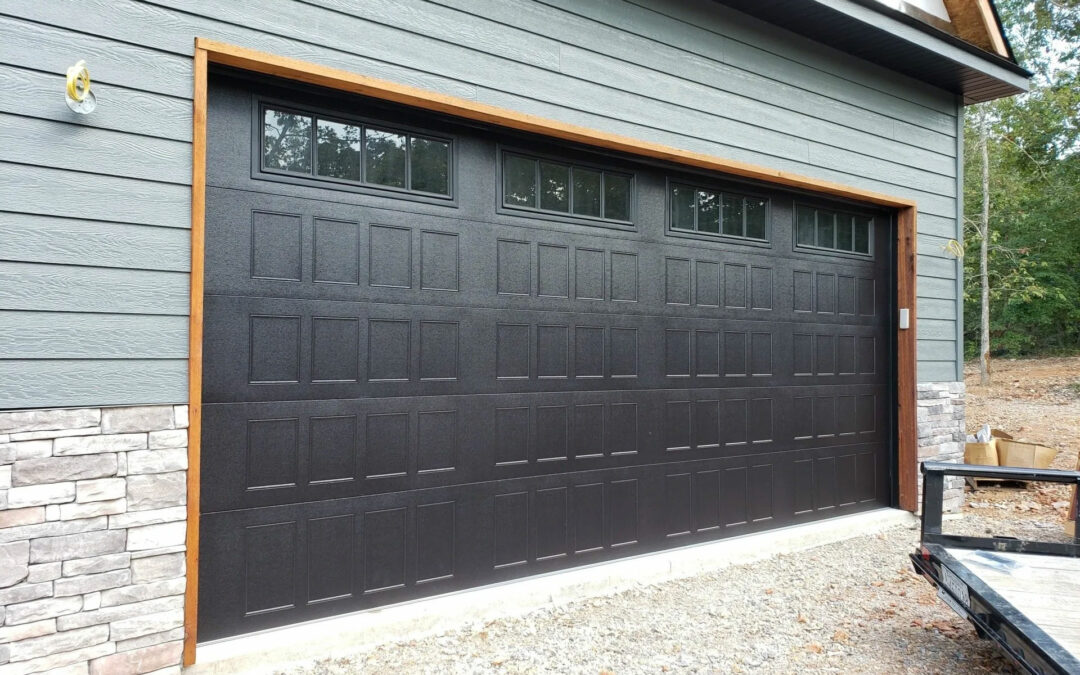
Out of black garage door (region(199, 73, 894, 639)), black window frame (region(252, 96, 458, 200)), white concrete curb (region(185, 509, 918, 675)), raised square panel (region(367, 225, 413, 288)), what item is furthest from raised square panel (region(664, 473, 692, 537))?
black window frame (region(252, 96, 458, 200))

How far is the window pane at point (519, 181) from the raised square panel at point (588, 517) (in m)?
1.76

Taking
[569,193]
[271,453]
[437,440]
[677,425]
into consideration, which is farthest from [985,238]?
[271,453]

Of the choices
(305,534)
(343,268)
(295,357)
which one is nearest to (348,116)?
(343,268)

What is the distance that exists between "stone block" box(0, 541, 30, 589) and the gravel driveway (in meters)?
1.18

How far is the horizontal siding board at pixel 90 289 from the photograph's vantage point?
7.77 feet

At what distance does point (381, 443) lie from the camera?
3256 millimetres

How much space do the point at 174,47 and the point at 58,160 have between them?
67 cm

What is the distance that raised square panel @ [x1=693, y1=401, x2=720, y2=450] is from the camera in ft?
14.5

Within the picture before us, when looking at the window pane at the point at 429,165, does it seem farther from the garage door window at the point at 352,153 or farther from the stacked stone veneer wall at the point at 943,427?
the stacked stone veneer wall at the point at 943,427

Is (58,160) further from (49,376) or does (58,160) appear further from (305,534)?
(305,534)

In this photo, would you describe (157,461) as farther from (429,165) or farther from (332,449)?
(429,165)

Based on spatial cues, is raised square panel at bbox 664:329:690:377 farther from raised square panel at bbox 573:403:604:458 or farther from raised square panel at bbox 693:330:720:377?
raised square panel at bbox 573:403:604:458

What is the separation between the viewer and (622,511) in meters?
4.07

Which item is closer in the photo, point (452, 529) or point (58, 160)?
point (58, 160)
